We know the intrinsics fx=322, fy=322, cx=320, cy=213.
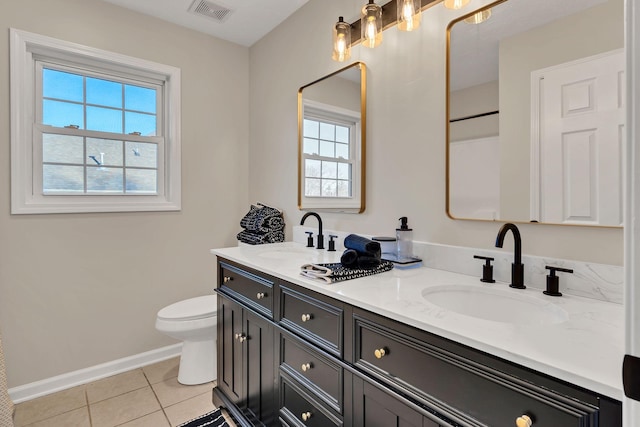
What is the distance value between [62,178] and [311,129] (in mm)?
1749

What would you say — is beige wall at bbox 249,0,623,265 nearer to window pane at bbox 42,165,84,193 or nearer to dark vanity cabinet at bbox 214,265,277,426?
dark vanity cabinet at bbox 214,265,277,426

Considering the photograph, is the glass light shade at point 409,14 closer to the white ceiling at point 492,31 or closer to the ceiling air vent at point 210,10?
the white ceiling at point 492,31

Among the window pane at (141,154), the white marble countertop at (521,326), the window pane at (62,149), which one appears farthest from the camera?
the window pane at (141,154)

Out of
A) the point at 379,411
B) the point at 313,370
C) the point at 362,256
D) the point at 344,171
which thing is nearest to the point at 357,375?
the point at 379,411

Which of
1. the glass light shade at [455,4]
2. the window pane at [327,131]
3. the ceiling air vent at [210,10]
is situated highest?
the ceiling air vent at [210,10]

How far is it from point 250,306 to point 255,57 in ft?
7.30

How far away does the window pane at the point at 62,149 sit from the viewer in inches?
85.1

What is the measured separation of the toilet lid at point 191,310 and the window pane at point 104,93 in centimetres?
157

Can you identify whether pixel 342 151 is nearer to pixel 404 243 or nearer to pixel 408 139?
pixel 408 139

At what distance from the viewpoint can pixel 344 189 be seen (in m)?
1.95

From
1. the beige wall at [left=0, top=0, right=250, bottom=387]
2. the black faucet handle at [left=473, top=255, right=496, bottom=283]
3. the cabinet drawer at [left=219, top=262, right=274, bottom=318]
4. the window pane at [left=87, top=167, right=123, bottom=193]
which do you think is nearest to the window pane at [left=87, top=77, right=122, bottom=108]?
the beige wall at [left=0, top=0, right=250, bottom=387]

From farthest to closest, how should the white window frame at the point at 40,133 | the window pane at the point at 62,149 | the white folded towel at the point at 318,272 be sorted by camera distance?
the window pane at the point at 62,149 < the white window frame at the point at 40,133 < the white folded towel at the point at 318,272

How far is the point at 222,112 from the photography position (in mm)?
2797

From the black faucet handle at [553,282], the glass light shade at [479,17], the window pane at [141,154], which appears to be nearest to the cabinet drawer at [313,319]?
the black faucet handle at [553,282]
